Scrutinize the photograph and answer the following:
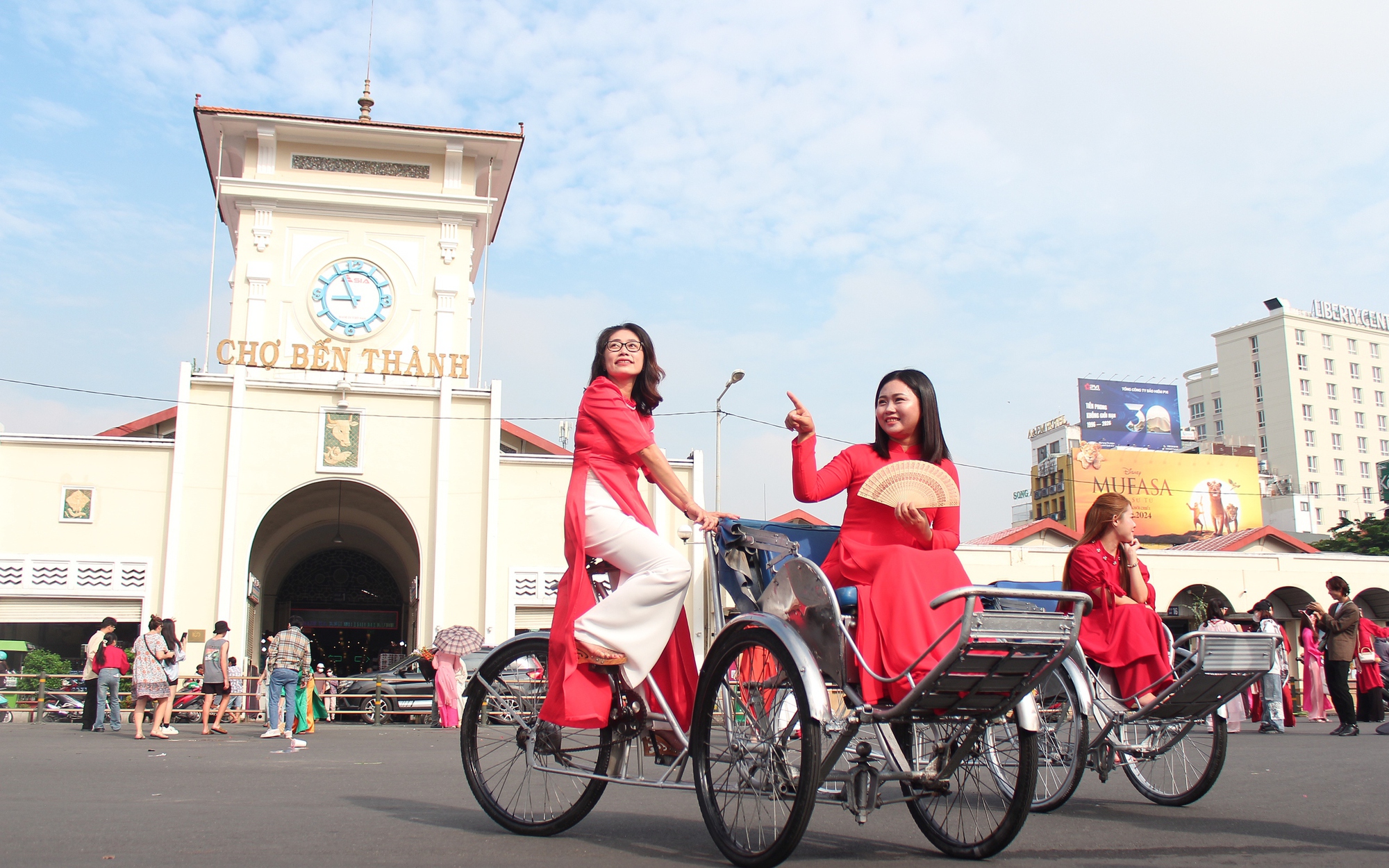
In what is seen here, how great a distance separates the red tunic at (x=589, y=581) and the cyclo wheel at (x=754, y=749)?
1.00 feet

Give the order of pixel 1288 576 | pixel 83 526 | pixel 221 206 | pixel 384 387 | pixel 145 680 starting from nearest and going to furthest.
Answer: pixel 145 680
pixel 83 526
pixel 384 387
pixel 221 206
pixel 1288 576

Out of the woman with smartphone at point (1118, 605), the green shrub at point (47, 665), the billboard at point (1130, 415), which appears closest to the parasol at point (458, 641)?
the green shrub at point (47, 665)

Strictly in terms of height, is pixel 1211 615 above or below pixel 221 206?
below

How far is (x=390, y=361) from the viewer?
23812 millimetres

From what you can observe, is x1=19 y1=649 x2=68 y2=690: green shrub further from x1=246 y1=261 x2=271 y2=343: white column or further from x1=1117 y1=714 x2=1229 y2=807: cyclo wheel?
x1=1117 y1=714 x2=1229 y2=807: cyclo wheel

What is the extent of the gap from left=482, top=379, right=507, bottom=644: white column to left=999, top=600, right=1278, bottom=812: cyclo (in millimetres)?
16419

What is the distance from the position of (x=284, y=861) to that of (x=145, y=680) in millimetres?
10190

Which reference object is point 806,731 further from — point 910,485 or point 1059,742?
point 1059,742

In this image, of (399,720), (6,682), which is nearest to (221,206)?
(6,682)

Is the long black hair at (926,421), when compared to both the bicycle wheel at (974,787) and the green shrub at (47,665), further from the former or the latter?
the green shrub at (47,665)

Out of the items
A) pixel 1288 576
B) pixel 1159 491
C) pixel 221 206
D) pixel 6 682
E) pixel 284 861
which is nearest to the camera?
pixel 284 861

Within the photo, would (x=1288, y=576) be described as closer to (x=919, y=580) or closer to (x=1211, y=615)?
(x=1211, y=615)

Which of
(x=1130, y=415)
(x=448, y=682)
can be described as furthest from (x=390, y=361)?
(x=1130, y=415)

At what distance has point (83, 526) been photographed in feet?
67.3
